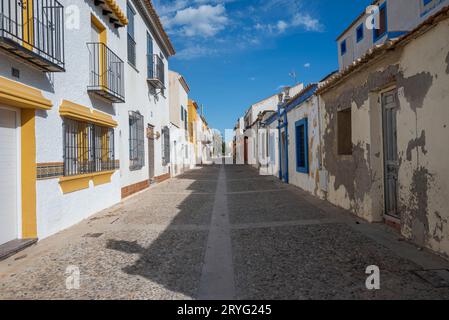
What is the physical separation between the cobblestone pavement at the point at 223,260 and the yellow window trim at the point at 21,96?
220 centimetres

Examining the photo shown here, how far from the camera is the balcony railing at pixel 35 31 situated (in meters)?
4.27

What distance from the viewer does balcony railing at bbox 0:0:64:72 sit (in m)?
4.27

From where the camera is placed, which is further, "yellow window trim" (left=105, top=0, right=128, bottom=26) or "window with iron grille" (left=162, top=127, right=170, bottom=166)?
"window with iron grille" (left=162, top=127, right=170, bottom=166)

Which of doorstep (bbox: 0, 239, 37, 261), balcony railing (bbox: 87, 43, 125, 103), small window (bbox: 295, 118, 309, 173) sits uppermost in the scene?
balcony railing (bbox: 87, 43, 125, 103)

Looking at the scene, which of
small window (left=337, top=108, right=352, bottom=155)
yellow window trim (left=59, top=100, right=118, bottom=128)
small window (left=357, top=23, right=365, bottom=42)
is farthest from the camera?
small window (left=357, top=23, right=365, bottom=42)

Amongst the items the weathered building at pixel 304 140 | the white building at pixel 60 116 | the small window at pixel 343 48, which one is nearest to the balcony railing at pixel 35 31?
the white building at pixel 60 116

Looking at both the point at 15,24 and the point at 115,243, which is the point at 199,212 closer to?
the point at 115,243

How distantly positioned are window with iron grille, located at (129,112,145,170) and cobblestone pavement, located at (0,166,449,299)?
385cm

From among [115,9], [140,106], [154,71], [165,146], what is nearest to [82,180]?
[115,9]

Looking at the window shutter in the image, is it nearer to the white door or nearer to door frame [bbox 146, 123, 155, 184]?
door frame [bbox 146, 123, 155, 184]

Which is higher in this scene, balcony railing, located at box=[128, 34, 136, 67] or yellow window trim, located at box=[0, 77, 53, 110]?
balcony railing, located at box=[128, 34, 136, 67]

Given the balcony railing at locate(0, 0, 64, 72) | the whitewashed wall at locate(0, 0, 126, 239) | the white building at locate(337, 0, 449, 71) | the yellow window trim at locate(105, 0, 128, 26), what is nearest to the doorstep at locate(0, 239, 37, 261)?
the whitewashed wall at locate(0, 0, 126, 239)

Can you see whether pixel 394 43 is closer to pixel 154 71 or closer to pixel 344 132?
pixel 344 132

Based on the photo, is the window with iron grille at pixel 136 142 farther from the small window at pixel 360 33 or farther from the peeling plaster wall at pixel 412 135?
the small window at pixel 360 33
